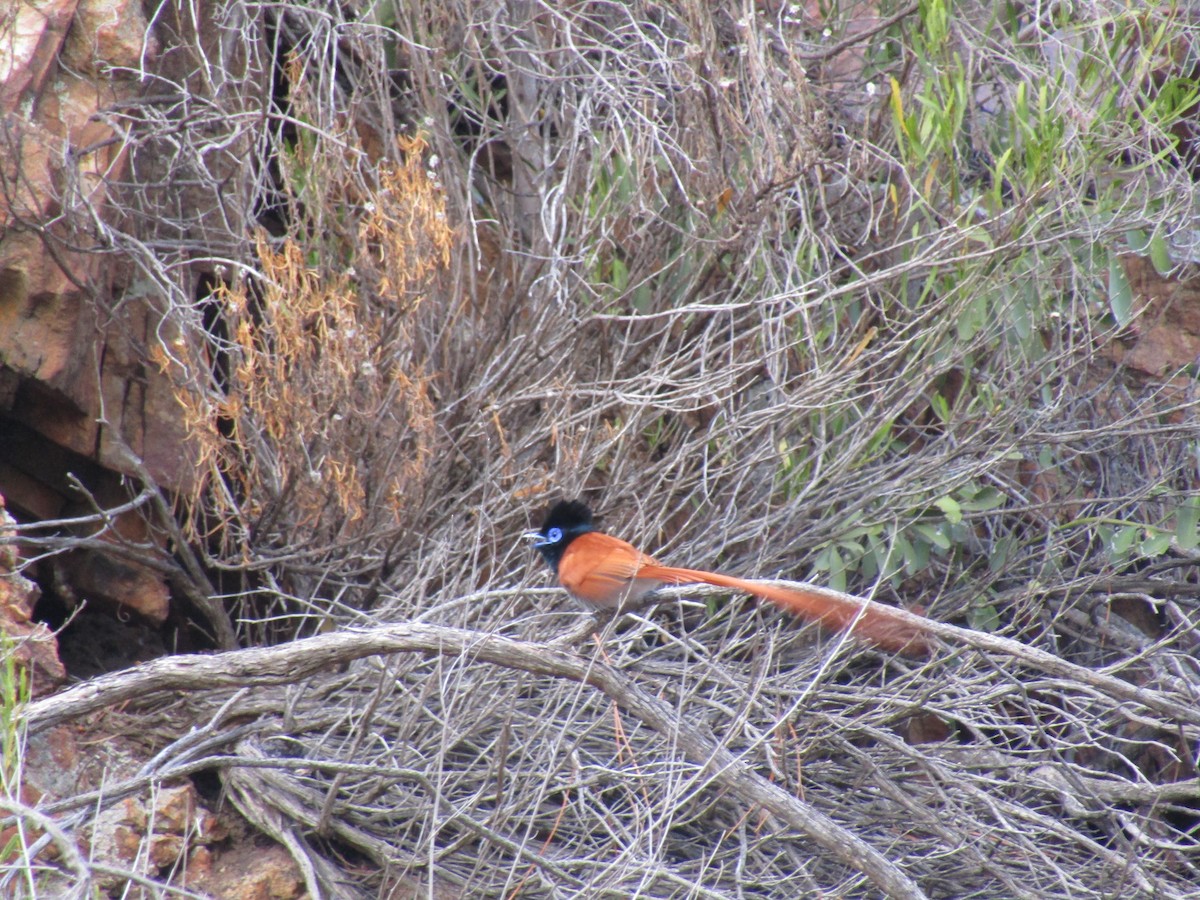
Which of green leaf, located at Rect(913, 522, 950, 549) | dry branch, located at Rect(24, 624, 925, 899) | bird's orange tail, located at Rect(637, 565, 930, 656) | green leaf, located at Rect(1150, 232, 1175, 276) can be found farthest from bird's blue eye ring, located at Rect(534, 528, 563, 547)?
green leaf, located at Rect(1150, 232, 1175, 276)

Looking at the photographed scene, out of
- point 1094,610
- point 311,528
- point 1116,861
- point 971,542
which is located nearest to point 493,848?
point 311,528

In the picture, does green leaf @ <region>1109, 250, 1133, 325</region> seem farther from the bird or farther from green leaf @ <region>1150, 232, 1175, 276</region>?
the bird

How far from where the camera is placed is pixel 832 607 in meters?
3.48

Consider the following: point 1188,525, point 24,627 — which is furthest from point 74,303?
point 1188,525

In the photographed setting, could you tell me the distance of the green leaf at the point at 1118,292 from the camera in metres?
4.95

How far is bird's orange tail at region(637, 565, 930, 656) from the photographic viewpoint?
3338 mm

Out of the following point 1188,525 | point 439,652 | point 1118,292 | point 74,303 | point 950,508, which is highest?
point 74,303

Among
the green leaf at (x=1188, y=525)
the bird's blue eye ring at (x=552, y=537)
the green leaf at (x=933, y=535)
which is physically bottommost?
the green leaf at (x=1188, y=525)

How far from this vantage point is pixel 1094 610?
5281 millimetres

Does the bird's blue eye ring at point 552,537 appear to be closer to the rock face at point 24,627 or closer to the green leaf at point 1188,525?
the rock face at point 24,627

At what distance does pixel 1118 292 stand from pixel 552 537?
261 centimetres

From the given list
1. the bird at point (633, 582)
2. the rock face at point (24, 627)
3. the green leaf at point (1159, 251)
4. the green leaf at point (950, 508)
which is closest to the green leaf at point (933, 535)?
the green leaf at point (950, 508)

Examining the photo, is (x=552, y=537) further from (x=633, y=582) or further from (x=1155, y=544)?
(x=1155, y=544)

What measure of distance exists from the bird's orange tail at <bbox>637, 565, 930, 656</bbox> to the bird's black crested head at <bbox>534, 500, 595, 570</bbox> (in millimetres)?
364
